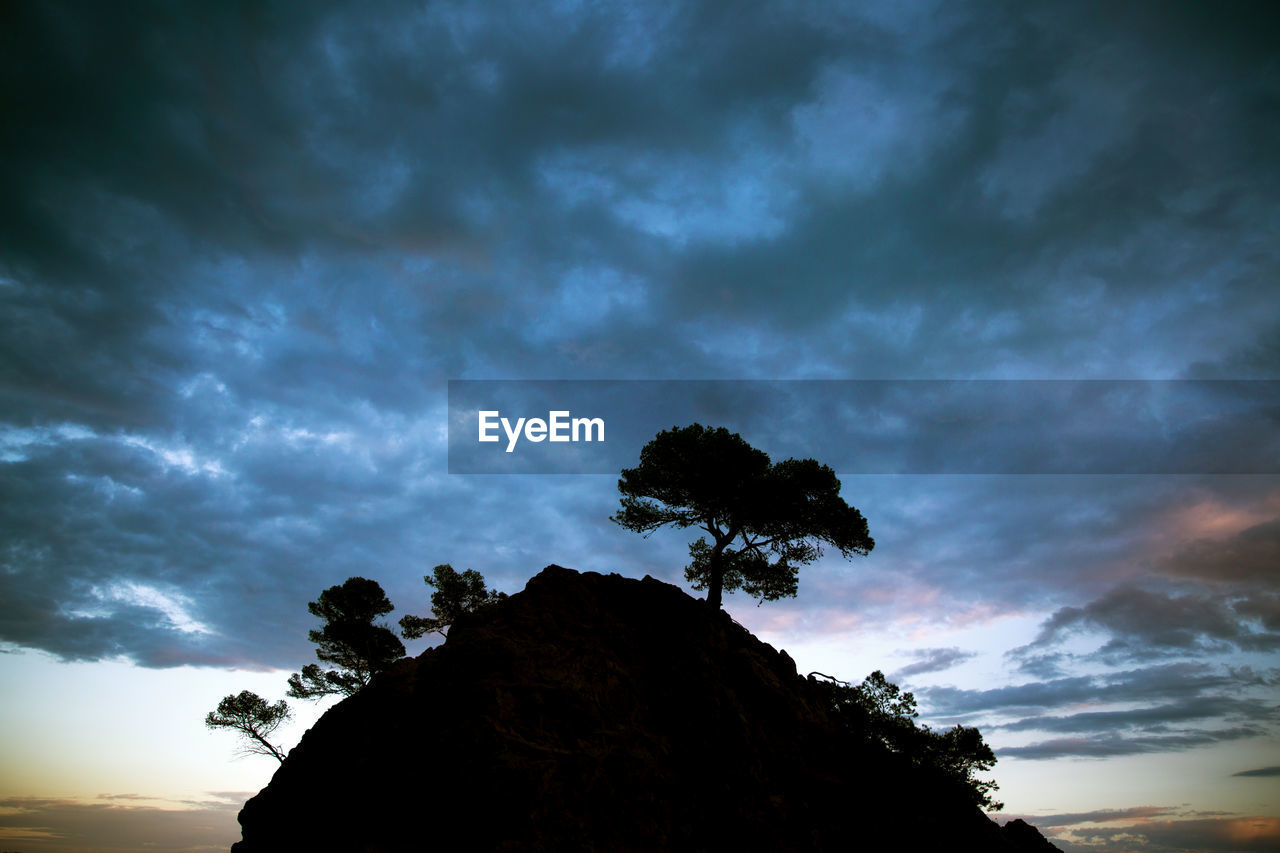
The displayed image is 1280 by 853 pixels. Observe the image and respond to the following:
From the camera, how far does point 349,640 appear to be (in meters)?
52.6

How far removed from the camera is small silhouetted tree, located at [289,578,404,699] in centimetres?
5253

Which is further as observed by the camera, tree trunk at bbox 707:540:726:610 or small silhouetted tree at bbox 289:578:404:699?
small silhouetted tree at bbox 289:578:404:699

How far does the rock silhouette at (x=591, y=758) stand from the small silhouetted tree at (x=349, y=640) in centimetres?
2026

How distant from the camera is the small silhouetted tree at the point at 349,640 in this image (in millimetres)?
52531

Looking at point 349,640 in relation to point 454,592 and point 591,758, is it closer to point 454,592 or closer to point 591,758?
point 454,592

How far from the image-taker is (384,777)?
27984 mm

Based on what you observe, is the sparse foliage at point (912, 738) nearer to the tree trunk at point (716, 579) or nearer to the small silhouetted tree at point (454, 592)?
the tree trunk at point (716, 579)

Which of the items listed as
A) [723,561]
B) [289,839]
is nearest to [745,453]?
[723,561]

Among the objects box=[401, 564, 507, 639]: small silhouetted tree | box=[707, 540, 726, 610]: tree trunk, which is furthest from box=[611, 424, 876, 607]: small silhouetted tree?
box=[401, 564, 507, 639]: small silhouetted tree

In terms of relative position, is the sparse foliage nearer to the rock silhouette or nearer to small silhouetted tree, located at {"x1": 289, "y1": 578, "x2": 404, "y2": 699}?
the rock silhouette

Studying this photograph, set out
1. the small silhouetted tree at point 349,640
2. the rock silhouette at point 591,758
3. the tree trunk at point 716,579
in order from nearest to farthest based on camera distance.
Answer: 1. the rock silhouette at point 591,758
2. the tree trunk at point 716,579
3. the small silhouetted tree at point 349,640

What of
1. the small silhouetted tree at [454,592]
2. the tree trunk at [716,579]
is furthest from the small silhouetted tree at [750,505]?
the small silhouetted tree at [454,592]

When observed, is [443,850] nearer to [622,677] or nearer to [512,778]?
[512,778]

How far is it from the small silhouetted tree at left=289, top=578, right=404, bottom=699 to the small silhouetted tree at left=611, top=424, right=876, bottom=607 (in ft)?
83.6
